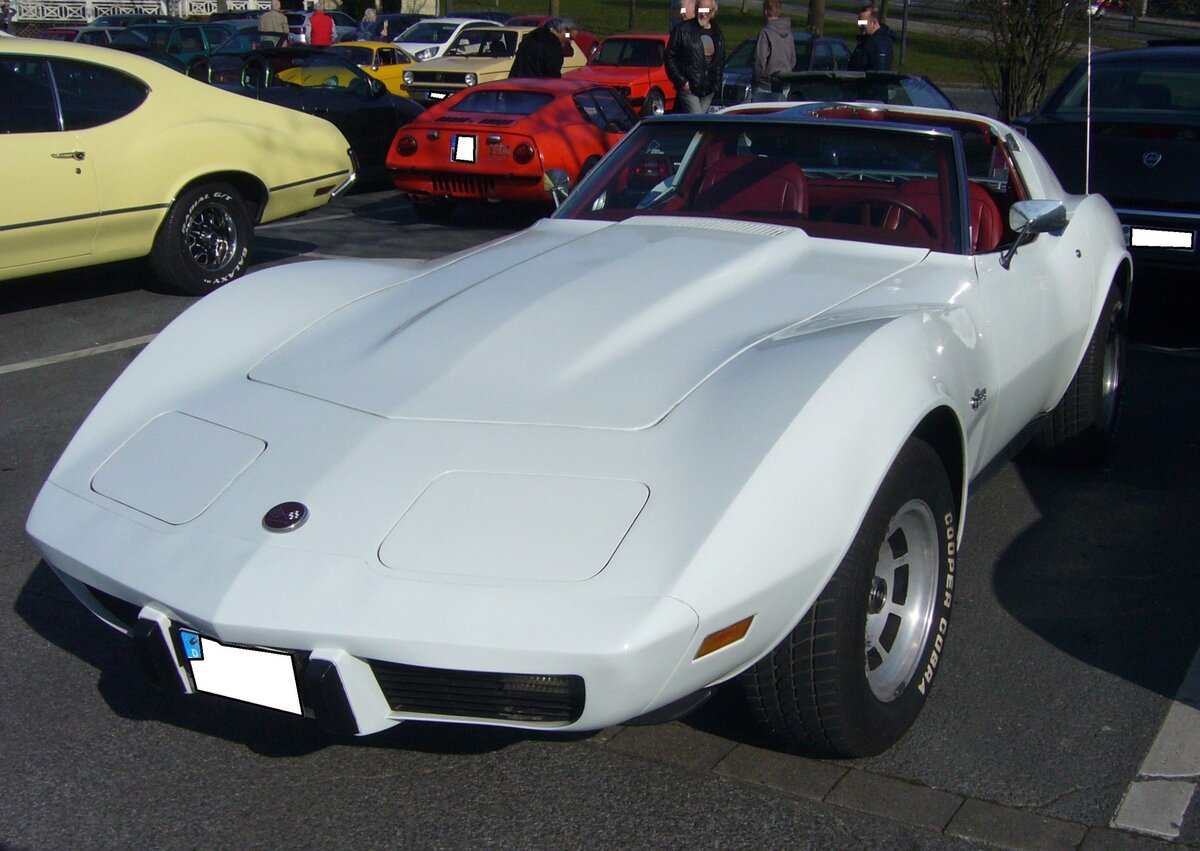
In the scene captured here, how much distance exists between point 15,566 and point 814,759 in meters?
2.61

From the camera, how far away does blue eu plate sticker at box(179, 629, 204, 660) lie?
2564 millimetres

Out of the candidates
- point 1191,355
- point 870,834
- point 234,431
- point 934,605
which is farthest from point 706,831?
point 1191,355

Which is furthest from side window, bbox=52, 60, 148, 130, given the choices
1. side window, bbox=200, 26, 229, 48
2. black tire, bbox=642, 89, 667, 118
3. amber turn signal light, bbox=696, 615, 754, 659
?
side window, bbox=200, 26, 229, 48

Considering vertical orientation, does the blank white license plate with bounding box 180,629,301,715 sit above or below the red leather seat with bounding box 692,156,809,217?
below

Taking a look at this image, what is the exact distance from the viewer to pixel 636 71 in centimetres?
1916

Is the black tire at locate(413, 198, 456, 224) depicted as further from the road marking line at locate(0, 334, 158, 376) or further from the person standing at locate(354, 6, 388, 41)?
the person standing at locate(354, 6, 388, 41)

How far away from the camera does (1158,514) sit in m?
4.70

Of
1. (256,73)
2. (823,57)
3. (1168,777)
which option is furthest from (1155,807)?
(823,57)

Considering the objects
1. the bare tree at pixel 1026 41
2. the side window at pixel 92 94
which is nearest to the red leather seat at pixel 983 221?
the side window at pixel 92 94

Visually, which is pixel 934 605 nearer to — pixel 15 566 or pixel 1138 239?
pixel 15 566

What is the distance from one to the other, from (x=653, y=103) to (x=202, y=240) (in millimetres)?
12155

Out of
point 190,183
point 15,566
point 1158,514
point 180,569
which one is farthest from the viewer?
point 190,183

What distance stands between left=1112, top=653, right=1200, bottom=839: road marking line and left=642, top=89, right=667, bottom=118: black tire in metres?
16.3

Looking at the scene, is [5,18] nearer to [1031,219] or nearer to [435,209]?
[435,209]
